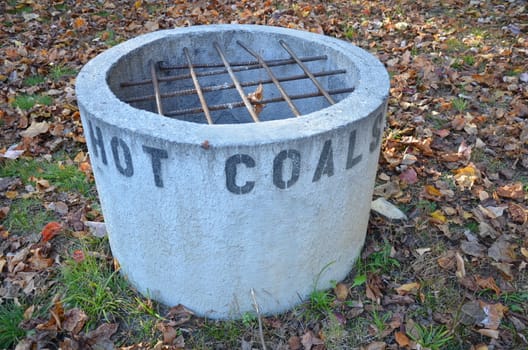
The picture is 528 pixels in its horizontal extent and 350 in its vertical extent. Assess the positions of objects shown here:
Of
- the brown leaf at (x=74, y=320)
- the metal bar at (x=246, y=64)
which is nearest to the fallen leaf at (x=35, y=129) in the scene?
the metal bar at (x=246, y=64)

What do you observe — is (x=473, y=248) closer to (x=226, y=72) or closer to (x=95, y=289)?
(x=226, y=72)

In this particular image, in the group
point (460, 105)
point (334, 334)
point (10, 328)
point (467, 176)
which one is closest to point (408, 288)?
point (334, 334)

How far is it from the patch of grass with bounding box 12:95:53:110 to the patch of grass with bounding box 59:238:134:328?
213 centimetres

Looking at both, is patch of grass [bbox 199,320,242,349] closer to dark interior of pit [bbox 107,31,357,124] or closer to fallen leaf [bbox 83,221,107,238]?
fallen leaf [bbox 83,221,107,238]

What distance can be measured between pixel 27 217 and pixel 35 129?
1.08m

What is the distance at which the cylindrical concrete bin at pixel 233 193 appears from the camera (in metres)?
1.79

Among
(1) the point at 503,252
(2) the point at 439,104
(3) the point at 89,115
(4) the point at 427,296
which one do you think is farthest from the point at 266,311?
(2) the point at 439,104

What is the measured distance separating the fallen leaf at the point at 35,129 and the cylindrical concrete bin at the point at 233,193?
156 centimetres

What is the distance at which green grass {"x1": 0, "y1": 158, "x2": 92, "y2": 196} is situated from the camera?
321 cm

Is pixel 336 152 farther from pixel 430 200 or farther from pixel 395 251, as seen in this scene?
pixel 430 200

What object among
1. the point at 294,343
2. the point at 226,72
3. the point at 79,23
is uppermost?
the point at 226,72

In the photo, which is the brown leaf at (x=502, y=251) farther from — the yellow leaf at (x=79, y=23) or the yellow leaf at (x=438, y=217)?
the yellow leaf at (x=79, y=23)

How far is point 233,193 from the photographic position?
1.82m

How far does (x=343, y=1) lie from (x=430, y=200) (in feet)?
14.7
